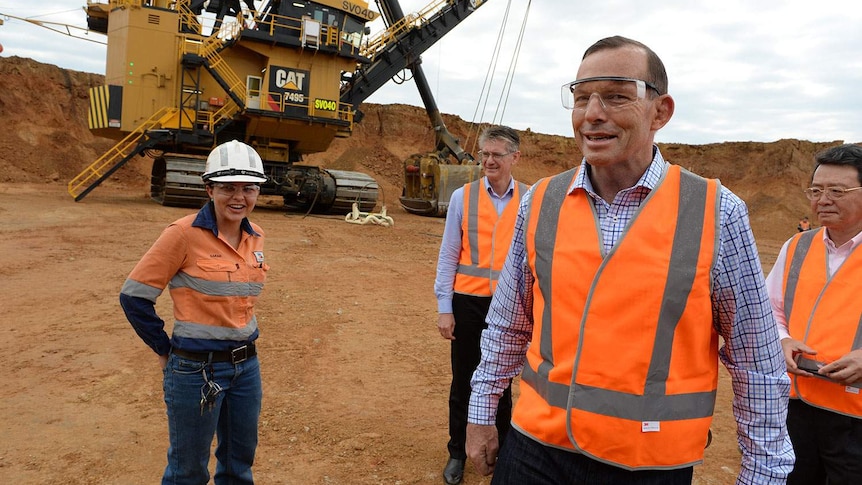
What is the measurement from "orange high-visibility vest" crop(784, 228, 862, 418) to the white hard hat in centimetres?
260

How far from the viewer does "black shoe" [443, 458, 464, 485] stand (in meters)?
4.14

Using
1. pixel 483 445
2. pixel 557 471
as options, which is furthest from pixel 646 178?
pixel 483 445

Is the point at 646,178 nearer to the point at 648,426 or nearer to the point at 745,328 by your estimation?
the point at 745,328

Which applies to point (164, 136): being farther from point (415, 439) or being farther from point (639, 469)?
point (639, 469)

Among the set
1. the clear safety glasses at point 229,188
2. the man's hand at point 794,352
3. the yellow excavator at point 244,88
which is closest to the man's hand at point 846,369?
the man's hand at point 794,352

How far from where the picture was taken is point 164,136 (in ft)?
59.9

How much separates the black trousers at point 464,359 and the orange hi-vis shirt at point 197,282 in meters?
Answer: 1.42

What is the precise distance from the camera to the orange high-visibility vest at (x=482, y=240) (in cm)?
406

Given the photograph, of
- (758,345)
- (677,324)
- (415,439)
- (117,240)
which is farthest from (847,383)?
(117,240)

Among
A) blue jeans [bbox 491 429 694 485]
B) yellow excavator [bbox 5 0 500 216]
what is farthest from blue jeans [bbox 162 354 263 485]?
yellow excavator [bbox 5 0 500 216]

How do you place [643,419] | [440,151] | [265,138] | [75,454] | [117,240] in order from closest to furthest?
[643,419], [75,454], [117,240], [265,138], [440,151]

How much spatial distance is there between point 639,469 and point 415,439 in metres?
3.24

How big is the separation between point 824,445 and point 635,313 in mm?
1657

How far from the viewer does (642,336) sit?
178 centimetres
